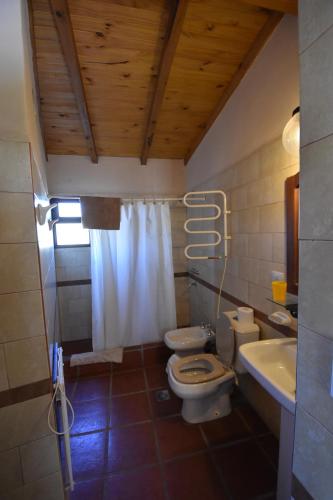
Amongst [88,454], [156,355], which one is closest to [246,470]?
[88,454]

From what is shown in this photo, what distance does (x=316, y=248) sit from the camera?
1.88 feet

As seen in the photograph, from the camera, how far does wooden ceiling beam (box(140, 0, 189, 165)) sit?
1376 millimetres

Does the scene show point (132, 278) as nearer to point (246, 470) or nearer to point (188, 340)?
point (188, 340)

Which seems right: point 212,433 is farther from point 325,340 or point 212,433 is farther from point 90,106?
point 90,106

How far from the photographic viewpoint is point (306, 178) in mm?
595

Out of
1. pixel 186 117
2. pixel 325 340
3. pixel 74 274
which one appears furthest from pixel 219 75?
pixel 74 274

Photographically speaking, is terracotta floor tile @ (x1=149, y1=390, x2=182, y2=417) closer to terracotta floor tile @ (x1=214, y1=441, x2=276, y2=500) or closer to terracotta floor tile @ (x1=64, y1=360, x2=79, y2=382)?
terracotta floor tile @ (x1=214, y1=441, x2=276, y2=500)

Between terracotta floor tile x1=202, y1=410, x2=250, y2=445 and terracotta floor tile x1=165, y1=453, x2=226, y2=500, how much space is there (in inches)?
6.3

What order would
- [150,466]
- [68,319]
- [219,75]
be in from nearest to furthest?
1. [150,466]
2. [219,75]
3. [68,319]

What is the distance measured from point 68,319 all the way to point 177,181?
2300 mm

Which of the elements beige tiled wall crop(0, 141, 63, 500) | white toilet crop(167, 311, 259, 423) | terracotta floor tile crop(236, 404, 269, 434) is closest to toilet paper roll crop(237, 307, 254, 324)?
white toilet crop(167, 311, 259, 423)

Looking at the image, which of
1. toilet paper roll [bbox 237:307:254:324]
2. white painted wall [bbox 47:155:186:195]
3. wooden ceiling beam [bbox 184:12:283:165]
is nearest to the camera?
wooden ceiling beam [bbox 184:12:283:165]

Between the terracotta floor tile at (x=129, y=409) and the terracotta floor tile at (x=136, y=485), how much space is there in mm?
401

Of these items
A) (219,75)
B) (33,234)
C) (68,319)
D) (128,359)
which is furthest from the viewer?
(68,319)
